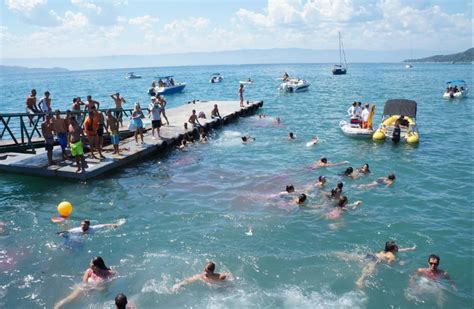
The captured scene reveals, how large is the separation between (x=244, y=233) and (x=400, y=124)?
51.3ft

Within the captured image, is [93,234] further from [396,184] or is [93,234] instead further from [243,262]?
[396,184]

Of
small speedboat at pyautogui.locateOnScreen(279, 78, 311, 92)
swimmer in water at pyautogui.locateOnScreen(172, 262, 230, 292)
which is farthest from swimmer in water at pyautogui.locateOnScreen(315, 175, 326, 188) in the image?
small speedboat at pyautogui.locateOnScreen(279, 78, 311, 92)

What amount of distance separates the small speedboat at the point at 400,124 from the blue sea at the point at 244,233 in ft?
7.12

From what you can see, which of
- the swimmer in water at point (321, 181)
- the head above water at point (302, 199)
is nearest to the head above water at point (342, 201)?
the head above water at point (302, 199)

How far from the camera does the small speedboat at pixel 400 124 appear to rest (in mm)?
22344

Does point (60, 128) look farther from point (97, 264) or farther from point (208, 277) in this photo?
point (208, 277)

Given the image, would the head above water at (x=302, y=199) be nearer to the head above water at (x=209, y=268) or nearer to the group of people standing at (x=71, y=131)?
the head above water at (x=209, y=268)

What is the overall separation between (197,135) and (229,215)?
12.4m

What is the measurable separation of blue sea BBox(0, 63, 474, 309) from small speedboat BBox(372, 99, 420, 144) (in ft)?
7.12

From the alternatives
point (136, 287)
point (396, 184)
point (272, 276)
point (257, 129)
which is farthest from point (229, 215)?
point (257, 129)

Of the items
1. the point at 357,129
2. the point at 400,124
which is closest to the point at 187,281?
the point at 357,129

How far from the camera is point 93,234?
11336 mm

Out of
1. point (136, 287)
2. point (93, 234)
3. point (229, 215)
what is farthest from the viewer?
point (229, 215)

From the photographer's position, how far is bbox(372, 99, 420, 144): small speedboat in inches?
880
